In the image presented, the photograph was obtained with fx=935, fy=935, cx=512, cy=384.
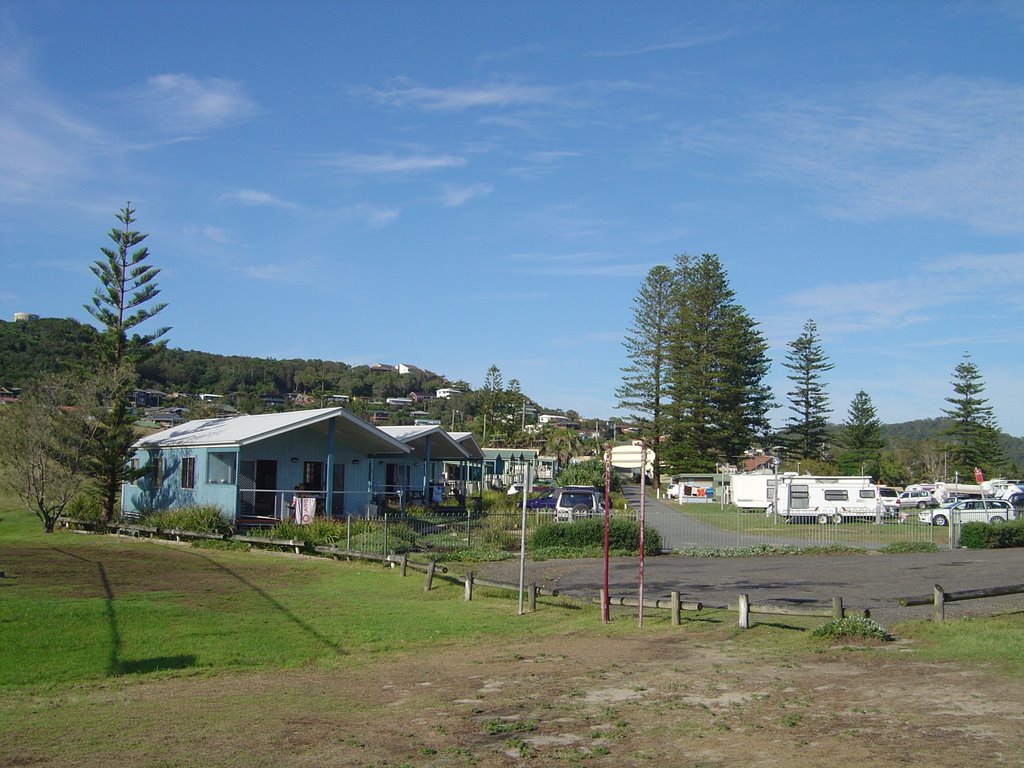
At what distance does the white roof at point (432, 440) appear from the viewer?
38375mm

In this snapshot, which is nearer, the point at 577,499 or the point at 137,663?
the point at 137,663

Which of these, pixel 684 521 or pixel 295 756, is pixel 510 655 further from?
pixel 684 521

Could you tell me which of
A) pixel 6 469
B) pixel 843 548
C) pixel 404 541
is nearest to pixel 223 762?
pixel 404 541

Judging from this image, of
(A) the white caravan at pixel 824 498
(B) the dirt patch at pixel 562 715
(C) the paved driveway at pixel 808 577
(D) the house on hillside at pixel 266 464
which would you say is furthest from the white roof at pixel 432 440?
(B) the dirt patch at pixel 562 715

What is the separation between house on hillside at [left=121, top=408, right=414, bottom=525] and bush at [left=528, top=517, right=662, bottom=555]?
7.18m

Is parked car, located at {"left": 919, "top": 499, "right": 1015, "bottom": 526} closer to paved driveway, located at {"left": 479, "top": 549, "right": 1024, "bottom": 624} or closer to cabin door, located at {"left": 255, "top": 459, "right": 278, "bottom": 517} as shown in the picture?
paved driveway, located at {"left": 479, "top": 549, "right": 1024, "bottom": 624}

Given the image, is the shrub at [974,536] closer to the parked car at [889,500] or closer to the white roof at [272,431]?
the parked car at [889,500]

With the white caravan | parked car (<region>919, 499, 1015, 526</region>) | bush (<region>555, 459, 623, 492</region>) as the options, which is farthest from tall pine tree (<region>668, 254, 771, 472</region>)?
parked car (<region>919, 499, 1015, 526</region>)

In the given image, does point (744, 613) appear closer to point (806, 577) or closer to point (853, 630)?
point (853, 630)

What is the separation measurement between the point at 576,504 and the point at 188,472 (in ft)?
45.2

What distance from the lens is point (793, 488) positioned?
4434cm

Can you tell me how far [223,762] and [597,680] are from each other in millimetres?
4150

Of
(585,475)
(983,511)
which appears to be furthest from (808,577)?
(585,475)

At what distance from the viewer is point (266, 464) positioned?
106 ft
